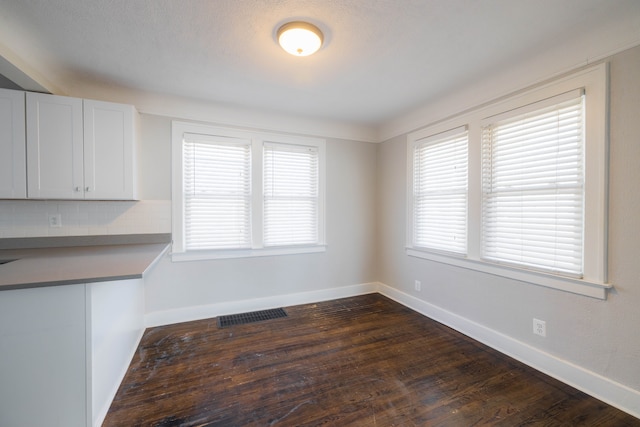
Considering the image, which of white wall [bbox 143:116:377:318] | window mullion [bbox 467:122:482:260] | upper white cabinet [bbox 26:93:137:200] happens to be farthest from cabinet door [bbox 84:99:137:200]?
window mullion [bbox 467:122:482:260]

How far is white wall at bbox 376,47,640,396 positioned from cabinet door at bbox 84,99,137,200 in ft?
11.5

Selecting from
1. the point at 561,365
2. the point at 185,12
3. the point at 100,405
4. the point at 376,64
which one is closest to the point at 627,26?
the point at 376,64

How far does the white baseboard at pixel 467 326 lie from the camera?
1.77 meters

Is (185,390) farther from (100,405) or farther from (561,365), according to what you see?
(561,365)

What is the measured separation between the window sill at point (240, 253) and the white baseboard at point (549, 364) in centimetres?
167

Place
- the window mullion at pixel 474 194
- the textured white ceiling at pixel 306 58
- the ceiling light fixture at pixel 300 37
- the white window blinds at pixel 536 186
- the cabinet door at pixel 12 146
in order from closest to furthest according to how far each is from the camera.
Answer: the textured white ceiling at pixel 306 58, the ceiling light fixture at pixel 300 37, the white window blinds at pixel 536 186, the cabinet door at pixel 12 146, the window mullion at pixel 474 194

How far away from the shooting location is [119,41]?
1.91m

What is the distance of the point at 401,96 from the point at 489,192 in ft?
4.47

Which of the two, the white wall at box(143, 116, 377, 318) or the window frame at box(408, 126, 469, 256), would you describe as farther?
the white wall at box(143, 116, 377, 318)

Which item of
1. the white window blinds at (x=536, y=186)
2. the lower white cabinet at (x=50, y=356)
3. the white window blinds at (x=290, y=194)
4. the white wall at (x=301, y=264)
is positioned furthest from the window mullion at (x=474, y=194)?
the lower white cabinet at (x=50, y=356)

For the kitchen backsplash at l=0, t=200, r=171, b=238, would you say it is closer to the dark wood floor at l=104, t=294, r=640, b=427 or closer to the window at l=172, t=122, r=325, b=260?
the window at l=172, t=122, r=325, b=260

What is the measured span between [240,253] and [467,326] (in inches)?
105

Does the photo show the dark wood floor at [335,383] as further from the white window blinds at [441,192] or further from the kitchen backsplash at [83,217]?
the kitchen backsplash at [83,217]

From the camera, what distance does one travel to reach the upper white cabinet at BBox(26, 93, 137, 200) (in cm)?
215
